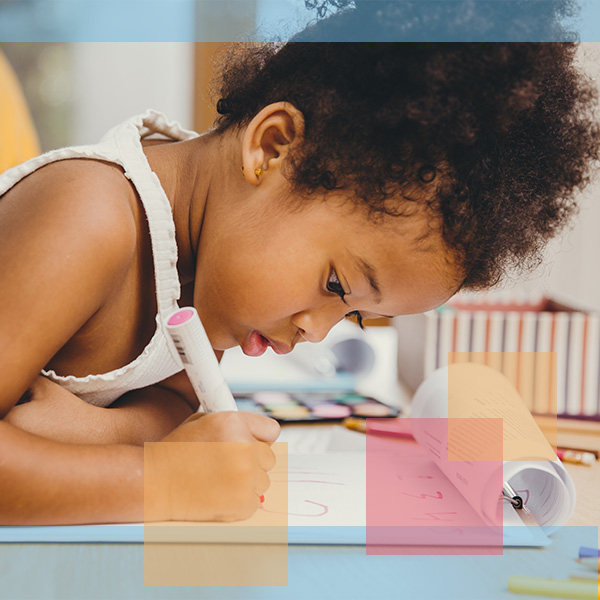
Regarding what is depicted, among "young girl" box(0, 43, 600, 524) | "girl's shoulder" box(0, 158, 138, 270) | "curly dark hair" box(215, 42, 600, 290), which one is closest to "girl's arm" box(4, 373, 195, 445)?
"young girl" box(0, 43, 600, 524)

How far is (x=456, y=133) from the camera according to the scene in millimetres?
404

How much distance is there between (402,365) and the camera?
860 millimetres

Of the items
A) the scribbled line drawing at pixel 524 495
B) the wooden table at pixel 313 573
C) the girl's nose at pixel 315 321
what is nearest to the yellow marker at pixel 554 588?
the wooden table at pixel 313 573

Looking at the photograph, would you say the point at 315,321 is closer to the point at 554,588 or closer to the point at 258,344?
the point at 258,344

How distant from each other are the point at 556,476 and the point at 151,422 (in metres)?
0.29

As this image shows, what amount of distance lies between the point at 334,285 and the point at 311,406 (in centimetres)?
23

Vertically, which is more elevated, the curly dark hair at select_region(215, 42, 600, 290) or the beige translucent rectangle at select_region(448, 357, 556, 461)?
the curly dark hair at select_region(215, 42, 600, 290)

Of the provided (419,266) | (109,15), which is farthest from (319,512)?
(109,15)

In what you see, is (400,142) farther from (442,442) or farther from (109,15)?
(109,15)

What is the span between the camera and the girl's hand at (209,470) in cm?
38

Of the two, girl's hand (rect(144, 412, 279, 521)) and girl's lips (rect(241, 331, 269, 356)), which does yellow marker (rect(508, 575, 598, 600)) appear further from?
girl's lips (rect(241, 331, 269, 356))

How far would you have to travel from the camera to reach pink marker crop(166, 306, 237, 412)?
42cm

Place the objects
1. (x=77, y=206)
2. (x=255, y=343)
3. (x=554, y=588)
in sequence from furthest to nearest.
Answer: (x=255, y=343), (x=77, y=206), (x=554, y=588)

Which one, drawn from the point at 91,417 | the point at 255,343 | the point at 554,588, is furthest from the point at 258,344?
the point at 554,588
